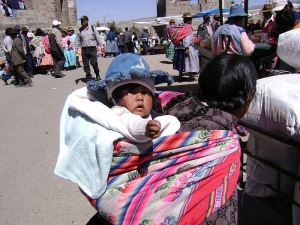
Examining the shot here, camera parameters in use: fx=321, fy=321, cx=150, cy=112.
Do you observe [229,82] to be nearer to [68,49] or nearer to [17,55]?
[17,55]

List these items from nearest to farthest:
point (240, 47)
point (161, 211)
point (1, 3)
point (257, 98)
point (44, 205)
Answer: point (161, 211)
point (257, 98)
point (44, 205)
point (240, 47)
point (1, 3)

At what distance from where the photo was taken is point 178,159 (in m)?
1.18

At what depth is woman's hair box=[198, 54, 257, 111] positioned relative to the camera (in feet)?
4.29

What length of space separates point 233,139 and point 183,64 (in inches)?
279

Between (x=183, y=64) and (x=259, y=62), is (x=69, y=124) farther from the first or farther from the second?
(x=183, y=64)

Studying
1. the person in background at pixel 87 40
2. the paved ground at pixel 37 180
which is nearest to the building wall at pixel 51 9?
the person in background at pixel 87 40

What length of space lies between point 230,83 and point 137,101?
1.32 feet

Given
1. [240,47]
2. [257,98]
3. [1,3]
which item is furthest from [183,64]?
[1,3]

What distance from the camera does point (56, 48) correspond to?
36.0 ft

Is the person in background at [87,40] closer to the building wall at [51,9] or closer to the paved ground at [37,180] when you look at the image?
the paved ground at [37,180]

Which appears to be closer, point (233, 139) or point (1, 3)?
point (233, 139)

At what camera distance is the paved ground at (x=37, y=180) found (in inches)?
115

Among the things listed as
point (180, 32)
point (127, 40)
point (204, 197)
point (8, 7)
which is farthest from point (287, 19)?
point (8, 7)

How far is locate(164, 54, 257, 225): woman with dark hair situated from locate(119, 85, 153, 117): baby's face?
0.11 metres
